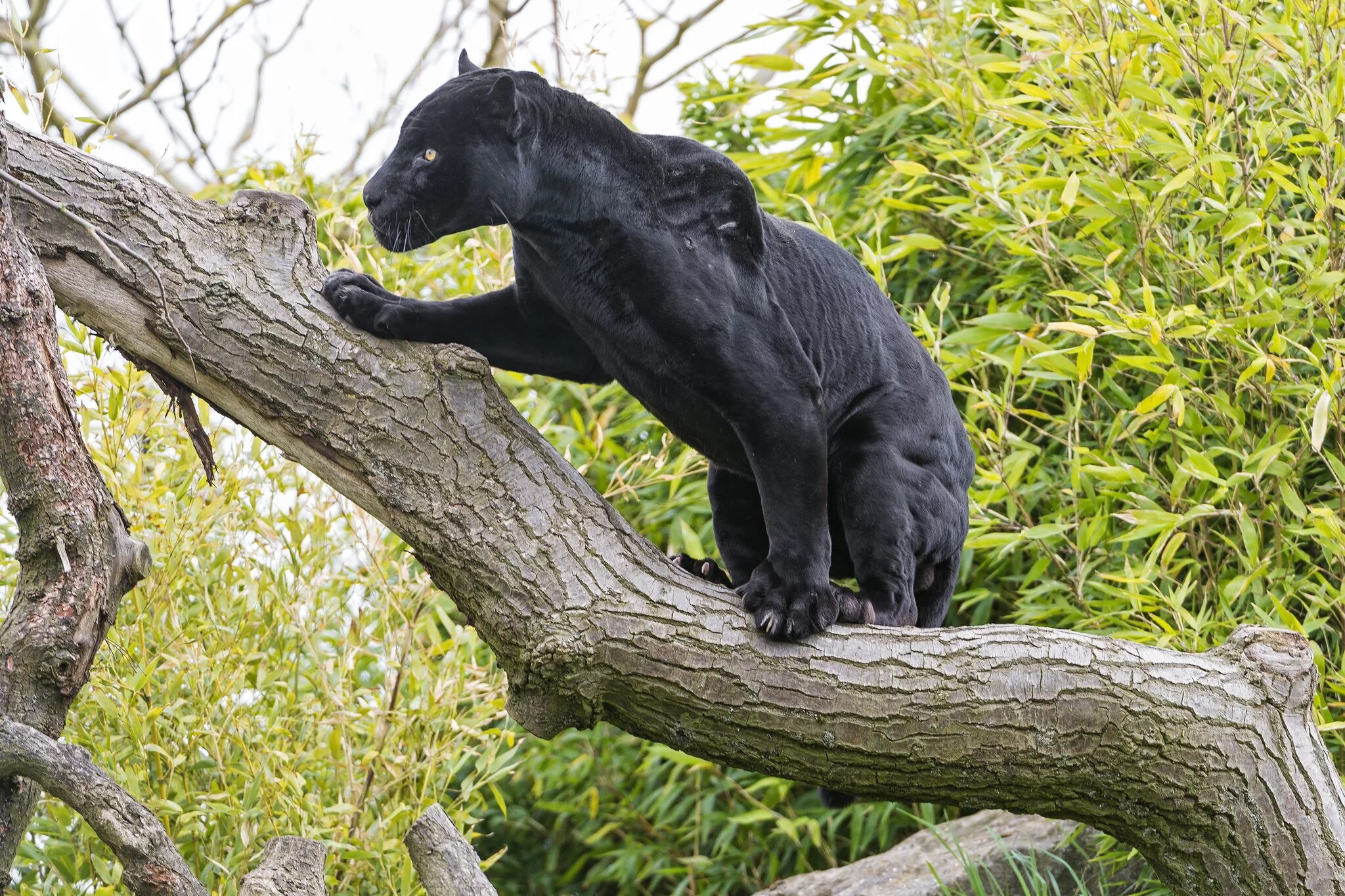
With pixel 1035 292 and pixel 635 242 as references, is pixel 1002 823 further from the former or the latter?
pixel 635 242

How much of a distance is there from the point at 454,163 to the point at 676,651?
3.13 feet

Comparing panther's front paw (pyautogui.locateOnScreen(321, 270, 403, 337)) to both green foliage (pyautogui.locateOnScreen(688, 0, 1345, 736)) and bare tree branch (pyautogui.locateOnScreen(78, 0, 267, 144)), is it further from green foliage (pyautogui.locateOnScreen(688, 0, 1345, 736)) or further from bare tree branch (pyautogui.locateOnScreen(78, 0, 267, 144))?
bare tree branch (pyautogui.locateOnScreen(78, 0, 267, 144))

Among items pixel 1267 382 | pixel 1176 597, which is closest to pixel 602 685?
pixel 1176 597

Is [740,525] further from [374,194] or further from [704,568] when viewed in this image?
[374,194]

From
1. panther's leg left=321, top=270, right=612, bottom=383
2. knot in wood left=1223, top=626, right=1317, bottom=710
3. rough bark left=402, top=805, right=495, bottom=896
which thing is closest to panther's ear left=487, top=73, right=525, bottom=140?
panther's leg left=321, top=270, right=612, bottom=383

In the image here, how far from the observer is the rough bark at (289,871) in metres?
2.27

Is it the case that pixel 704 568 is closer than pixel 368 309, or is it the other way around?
pixel 368 309

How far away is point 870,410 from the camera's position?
2492 mm

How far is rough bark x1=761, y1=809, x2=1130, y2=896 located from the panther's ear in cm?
227

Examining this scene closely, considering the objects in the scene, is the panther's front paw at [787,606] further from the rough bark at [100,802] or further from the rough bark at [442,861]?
the rough bark at [100,802]

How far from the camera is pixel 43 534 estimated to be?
192 centimetres

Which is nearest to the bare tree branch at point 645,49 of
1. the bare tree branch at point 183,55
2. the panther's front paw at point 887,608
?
the bare tree branch at point 183,55

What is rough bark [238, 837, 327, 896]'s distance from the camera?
2271mm

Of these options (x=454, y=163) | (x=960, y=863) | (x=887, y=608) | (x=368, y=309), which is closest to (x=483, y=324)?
(x=368, y=309)
